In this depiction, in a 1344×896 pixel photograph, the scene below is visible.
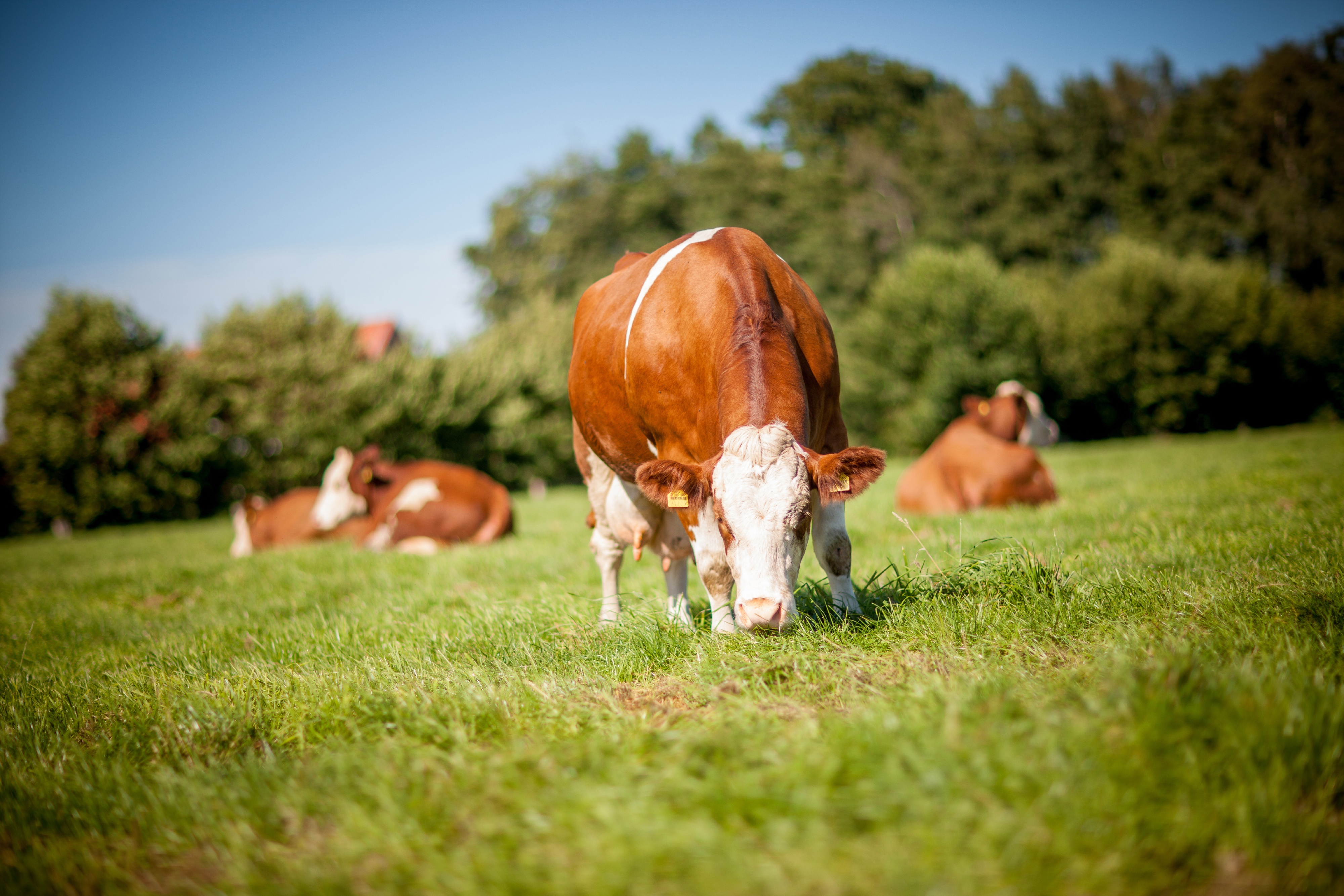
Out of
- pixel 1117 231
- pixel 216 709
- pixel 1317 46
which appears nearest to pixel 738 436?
pixel 216 709

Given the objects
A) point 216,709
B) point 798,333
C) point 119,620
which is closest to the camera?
point 216,709

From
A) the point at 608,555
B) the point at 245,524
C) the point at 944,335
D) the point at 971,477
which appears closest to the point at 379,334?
the point at 944,335

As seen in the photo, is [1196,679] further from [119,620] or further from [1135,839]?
[119,620]

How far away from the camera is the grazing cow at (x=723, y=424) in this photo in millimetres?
3402

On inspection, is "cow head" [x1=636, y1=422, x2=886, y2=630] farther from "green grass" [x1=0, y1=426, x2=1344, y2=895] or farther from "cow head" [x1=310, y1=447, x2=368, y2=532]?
"cow head" [x1=310, y1=447, x2=368, y2=532]

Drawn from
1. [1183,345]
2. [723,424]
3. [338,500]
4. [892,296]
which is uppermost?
[892,296]

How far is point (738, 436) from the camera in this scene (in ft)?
11.3

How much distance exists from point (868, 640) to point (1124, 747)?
139 centimetres

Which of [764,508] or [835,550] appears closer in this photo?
[764,508]

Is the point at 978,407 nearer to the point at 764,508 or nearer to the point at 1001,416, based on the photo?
the point at 1001,416

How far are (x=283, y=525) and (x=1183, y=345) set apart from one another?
35.7 metres

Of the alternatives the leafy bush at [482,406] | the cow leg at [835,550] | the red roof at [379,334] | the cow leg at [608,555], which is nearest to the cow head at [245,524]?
the leafy bush at [482,406]

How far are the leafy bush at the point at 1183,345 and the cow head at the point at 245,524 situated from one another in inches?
1215

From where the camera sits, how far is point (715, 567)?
148 inches
